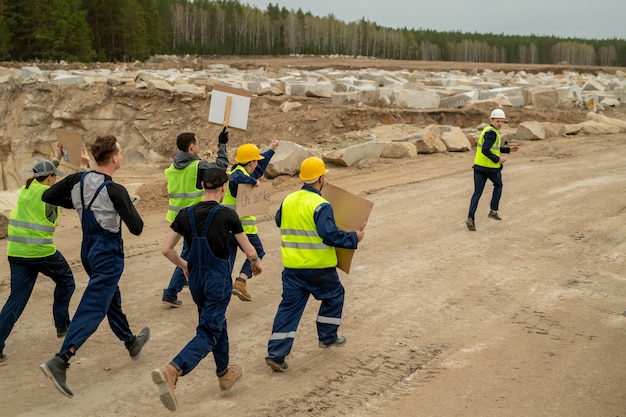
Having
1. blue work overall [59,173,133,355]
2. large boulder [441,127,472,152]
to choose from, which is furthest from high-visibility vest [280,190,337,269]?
large boulder [441,127,472,152]

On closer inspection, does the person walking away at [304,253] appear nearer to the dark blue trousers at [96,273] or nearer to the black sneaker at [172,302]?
the dark blue trousers at [96,273]

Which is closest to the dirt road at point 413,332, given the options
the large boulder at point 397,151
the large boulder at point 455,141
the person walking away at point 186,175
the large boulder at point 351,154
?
the person walking away at point 186,175

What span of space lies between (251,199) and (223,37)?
106 m

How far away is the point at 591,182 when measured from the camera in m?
16.2

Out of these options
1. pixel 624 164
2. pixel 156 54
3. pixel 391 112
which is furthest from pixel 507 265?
pixel 156 54

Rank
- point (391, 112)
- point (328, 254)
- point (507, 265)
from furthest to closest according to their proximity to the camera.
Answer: point (391, 112), point (507, 265), point (328, 254)

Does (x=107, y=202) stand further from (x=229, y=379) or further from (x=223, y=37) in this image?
(x=223, y=37)

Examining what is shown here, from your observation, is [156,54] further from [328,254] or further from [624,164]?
[328,254]

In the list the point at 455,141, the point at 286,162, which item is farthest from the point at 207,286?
the point at 455,141

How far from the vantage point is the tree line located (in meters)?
58.5

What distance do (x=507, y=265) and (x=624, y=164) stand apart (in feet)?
31.6

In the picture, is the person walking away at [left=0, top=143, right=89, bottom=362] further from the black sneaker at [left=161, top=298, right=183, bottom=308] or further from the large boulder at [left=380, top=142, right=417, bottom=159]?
the large boulder at [left=380, top=142, right=417, bottom=159]

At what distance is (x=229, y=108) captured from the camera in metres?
9.38

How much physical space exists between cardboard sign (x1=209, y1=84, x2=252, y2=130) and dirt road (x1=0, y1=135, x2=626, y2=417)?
84.0 inches
